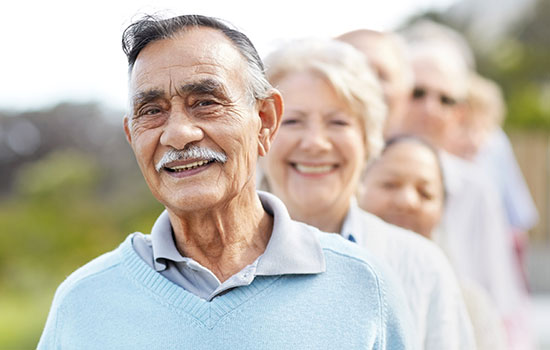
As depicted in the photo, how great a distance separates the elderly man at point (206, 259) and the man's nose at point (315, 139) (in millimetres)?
619

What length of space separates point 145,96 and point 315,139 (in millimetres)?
870

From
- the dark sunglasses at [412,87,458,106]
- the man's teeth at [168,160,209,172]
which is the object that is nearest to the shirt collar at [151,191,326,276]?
the man's teeth at [168,160,209,172]

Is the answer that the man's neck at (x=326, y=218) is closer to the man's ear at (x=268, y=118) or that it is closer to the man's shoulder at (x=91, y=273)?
the man's ear at (x=268, y=118)

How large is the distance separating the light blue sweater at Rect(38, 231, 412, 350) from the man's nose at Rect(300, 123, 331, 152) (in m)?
0.67

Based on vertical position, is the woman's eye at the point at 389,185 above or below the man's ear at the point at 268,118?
below

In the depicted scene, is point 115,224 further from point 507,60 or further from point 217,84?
point 507,60

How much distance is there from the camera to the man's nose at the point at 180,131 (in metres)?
1.76

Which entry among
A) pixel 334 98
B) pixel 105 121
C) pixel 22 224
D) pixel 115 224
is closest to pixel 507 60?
pixel 105 121

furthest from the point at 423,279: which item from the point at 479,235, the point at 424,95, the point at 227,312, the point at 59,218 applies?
the point at 59,218

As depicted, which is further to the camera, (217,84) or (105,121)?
(105,121)

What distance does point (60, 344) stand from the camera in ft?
6.00

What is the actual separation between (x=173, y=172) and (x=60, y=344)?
1.55 ft

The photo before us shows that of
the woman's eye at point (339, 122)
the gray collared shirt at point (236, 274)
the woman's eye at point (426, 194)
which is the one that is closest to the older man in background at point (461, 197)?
the woman's eye at point (426, 194)

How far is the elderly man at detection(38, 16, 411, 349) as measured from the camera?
178cm
